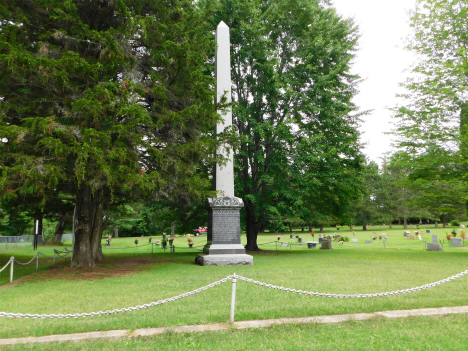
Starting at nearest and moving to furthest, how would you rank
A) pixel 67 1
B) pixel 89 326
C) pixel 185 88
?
1. pixel 89 326
2. pixel 67 1
3. pixel 185 88

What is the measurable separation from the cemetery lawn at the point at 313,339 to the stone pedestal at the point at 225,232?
7833 millimetres

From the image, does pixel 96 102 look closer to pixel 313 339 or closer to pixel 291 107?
pixel 313 339

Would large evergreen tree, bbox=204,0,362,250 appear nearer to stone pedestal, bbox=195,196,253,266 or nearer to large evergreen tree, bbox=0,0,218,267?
stone pedestal, bbox=195,196,253,266

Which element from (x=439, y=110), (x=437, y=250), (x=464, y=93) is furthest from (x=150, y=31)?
(x=437, y=250)

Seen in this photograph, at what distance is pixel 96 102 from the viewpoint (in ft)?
29.7

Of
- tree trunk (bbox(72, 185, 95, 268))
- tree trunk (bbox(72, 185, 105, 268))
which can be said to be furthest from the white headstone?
tree trunk (bbox(72, 185, 95, 268))

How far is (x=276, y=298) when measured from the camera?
6539 mm

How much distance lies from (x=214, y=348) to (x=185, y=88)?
9773mm

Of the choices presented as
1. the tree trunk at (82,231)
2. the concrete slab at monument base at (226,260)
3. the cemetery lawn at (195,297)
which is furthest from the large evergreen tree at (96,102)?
the concrete slab at monument base at (226,260)

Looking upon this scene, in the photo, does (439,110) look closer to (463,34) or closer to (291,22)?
(463,34)

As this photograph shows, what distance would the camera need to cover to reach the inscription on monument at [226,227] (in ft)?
42.1

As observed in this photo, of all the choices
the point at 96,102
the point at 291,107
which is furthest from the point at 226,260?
the point at 291,107

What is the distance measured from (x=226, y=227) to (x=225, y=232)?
7.5 inches

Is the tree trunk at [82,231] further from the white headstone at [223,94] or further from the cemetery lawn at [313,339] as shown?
the cemetery lawn at [313,339]
